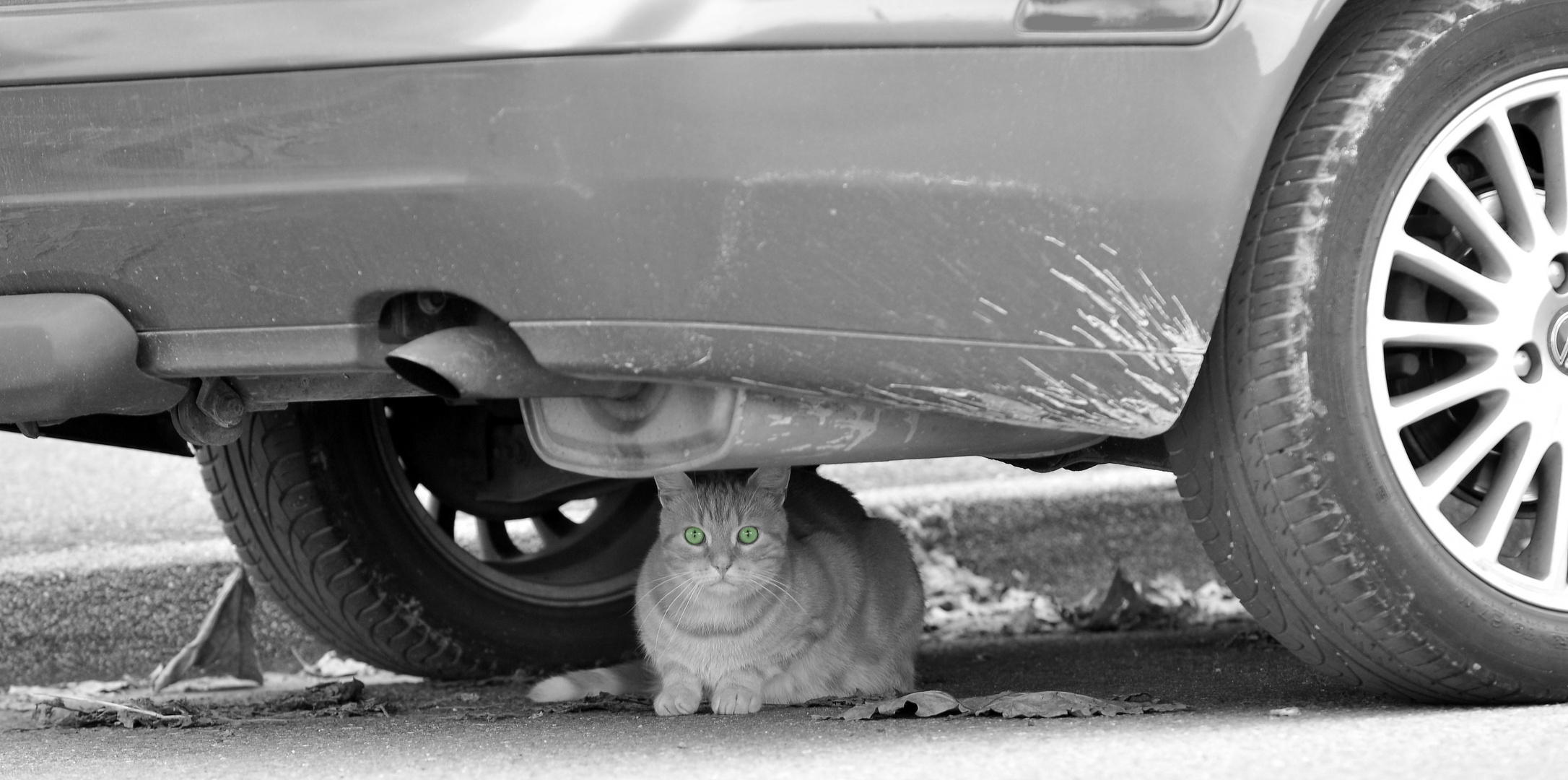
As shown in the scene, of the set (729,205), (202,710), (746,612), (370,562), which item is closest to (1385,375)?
(729,205)

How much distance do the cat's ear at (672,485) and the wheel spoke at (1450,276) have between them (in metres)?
1.36

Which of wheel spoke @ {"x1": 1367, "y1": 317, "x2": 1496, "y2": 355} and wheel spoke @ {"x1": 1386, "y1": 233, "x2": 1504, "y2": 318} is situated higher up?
wheel spoke @ {"x1": 1386, "y1": 233, "x2": 1504, "y2": 318}

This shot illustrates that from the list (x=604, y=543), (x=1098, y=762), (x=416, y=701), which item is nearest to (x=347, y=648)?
(x=416, y=701)

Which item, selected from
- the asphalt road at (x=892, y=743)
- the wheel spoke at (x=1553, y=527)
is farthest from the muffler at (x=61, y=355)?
the wheel spoke at (x=1553, y=527)

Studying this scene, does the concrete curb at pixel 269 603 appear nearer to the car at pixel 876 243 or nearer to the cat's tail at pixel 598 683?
the cat's tail at pixel 598 683

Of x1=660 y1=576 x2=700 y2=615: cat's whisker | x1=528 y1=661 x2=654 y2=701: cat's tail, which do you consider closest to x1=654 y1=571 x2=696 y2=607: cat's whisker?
x1=660 y1=576 x2=700 y2=615: cat's whisker

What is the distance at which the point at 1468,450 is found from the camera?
7.47 feet

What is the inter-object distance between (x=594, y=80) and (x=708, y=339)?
1.16 feet

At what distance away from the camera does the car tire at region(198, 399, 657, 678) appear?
3.07m

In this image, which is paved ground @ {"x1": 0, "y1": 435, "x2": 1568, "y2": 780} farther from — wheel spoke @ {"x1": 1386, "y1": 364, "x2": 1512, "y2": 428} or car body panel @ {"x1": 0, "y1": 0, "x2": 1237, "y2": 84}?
car body panel @ {"x1": 0, "y1": 0, "x2": 1237, "y2": 84}

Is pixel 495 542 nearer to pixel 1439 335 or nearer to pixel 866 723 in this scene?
pixel 866 723

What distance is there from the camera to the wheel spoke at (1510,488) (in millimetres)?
2295

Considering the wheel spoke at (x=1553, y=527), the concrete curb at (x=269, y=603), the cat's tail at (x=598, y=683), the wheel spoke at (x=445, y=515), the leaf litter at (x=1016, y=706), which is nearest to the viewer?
the wheel spoke at (x=1553, y=527)

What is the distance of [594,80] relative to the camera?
6.23 ft
